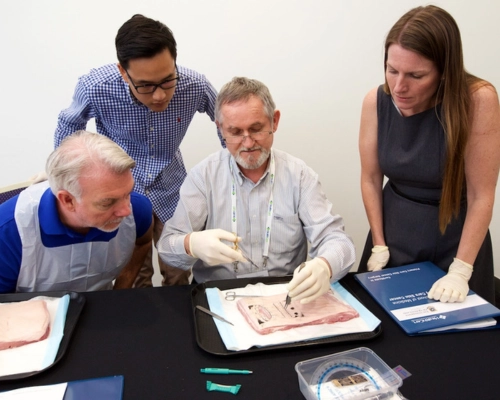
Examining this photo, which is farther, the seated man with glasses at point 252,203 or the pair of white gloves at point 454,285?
the seated man with glasses at point 252,203

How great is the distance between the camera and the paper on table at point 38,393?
3.14 ft

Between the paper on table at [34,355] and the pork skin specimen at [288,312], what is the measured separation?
517 mm

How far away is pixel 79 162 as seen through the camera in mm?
1345

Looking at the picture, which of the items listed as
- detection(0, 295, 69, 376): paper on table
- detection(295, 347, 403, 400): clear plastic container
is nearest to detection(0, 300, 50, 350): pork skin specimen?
detection(0, 295, 69, 376): paper on table

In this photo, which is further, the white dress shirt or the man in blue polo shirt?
the white dress shirt

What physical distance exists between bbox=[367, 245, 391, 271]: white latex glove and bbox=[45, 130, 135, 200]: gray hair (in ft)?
3.20

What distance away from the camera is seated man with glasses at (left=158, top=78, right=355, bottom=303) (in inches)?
61.2

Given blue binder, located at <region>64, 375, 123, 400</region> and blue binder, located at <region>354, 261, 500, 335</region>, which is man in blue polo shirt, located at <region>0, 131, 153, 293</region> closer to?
blue binder, located at <region>64, 375, 123, 400</region>

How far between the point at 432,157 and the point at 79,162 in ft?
4.02

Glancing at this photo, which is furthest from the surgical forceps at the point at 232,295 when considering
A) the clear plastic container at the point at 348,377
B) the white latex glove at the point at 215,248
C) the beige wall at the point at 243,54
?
the beige wall at the point at 243,54

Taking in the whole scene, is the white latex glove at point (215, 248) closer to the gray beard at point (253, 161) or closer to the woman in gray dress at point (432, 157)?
the gray beard at point (253, 161)

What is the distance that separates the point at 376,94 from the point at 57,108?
2092 mm

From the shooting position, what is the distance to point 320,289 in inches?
51.1

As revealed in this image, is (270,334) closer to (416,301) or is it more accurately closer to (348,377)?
(348,377)
